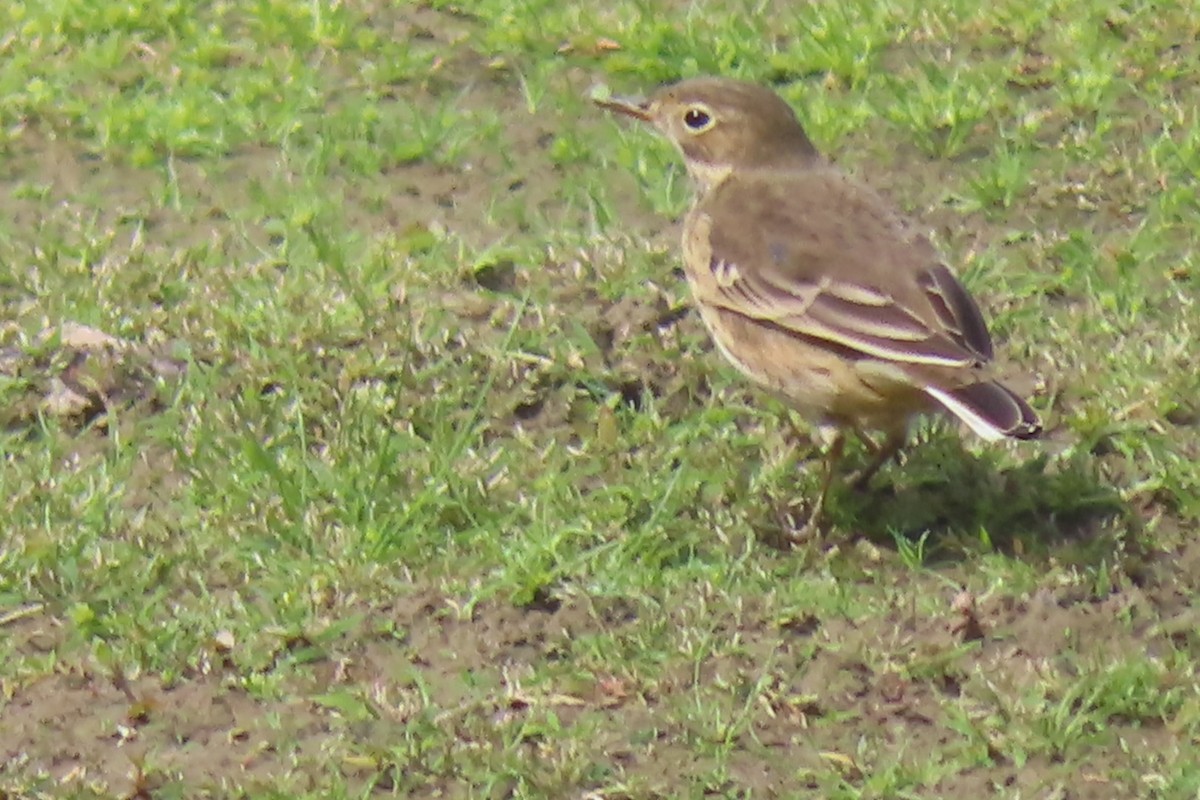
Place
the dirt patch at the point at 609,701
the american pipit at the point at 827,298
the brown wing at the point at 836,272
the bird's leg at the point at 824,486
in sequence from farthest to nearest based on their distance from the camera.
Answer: the bird's leg at the point at 824,486
the brown wing at the point at 836,272
the american pipit at the point at 827,298
the dirt patch at the point at 609,701

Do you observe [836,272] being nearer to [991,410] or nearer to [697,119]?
[991,410]

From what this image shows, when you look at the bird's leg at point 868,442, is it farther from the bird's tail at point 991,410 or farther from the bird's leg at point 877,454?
the bird's tail at point 991,410

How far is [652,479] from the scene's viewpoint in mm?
6906

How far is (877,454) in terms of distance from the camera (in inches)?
271

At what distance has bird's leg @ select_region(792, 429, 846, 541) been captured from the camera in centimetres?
662

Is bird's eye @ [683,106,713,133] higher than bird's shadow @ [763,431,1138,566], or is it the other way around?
bird's eye @ [683,106,713,133]

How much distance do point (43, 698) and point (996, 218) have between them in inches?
165

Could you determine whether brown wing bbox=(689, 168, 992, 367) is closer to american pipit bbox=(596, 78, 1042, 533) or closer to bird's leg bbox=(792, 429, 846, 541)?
american pipit bbox=(596, 78, 1042, 533)

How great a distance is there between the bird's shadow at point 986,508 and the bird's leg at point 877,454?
4 centimetres

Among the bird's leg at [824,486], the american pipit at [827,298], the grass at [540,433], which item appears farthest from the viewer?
the bird's leg at [824,486]

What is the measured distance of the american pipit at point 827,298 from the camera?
20.5 ft

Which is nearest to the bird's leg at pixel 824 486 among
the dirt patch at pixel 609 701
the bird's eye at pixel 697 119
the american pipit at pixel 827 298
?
the american pipit at pixel 827 298

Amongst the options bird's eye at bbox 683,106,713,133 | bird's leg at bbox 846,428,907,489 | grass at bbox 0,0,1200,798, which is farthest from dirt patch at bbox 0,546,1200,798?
bird's eye at bbox 683,106,713,133

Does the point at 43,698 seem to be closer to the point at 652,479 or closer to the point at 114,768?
the point at 114,768
